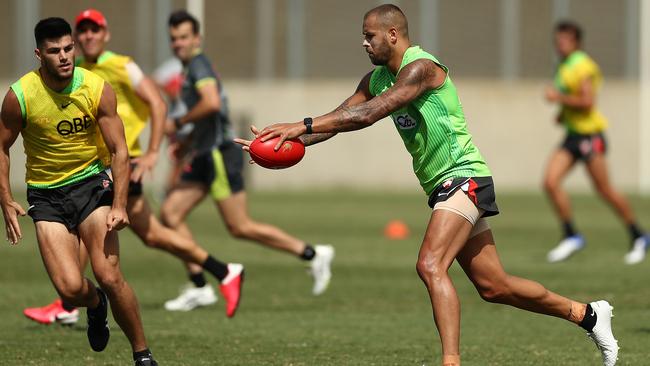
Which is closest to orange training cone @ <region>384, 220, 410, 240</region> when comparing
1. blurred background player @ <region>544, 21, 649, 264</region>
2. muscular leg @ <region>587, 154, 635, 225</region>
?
blurred background player @ <region>544, 21, 649, 264</region>

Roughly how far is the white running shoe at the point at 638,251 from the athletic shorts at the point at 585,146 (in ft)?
3.72

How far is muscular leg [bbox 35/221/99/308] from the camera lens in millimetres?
7578

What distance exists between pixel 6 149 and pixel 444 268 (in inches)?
107

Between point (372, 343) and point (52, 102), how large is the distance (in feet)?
9.93

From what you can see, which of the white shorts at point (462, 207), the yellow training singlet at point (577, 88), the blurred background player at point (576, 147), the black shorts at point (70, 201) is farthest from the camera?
the yellow training singlet at point (577, 88)

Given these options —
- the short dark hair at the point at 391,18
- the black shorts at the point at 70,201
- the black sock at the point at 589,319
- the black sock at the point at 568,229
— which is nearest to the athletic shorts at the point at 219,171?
the black shorts at the point at 70,201

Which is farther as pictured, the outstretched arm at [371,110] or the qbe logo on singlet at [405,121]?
the qbe logo on singlet at [405,121]

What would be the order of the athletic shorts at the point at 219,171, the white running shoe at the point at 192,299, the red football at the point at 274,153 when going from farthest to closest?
the athletic shorts at the point at 219,171, the white running shoe at the point at 192,299, the red football at the point at 274,153

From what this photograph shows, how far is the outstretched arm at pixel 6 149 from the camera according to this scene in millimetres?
7547

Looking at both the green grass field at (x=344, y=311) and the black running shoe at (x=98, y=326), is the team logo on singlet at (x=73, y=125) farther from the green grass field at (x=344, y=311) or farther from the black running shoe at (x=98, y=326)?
the green grass field at (x=344, y=311)

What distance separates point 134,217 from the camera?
10.2m

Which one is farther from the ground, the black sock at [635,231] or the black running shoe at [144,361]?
the black running shoe at [144,361]

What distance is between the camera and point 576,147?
15203mm

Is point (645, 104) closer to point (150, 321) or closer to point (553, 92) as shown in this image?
point (553, 92)
